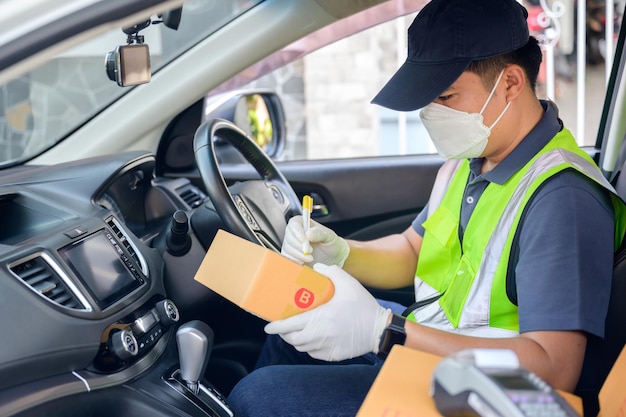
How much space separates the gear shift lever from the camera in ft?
5.38

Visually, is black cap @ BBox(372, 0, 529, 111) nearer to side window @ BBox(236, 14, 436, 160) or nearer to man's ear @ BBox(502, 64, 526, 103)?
man's ear @ BBox(502, 64, 526, 103)

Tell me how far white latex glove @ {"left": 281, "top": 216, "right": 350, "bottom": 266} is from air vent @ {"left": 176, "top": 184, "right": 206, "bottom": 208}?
1.52 feet

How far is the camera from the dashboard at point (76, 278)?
1.48 meters

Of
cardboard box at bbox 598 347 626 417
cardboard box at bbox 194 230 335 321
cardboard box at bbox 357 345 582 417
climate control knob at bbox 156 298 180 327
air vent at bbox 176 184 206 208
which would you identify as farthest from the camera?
air vent at bbox 176 184 206 208

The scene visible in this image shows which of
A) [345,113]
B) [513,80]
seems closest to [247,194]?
[513,80]

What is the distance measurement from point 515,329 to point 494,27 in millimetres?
574

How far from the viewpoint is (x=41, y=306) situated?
151 centimetres

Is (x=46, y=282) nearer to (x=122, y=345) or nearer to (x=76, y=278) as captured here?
(x=76, y=278)

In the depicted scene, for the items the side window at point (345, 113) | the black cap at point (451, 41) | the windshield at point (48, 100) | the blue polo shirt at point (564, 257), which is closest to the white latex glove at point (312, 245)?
the black cap at point (451, 41)

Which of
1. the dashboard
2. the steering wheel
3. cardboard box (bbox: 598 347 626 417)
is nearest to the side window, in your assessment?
the steering wheel

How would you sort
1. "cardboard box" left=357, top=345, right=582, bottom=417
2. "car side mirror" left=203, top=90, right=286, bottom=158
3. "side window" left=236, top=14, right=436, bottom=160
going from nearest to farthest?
1. "cardboard box" left=357, top=345, right=582, bottom=417
2. "car side mirror" left=203, top=90, right=286, bottom=158
3. "side window" left=236, top=14, right=436, bottom=160

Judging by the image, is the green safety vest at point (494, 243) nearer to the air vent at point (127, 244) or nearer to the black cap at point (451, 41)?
the black cap at point (451, 41)

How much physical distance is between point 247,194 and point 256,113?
108 cm

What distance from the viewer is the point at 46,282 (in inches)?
62.1
